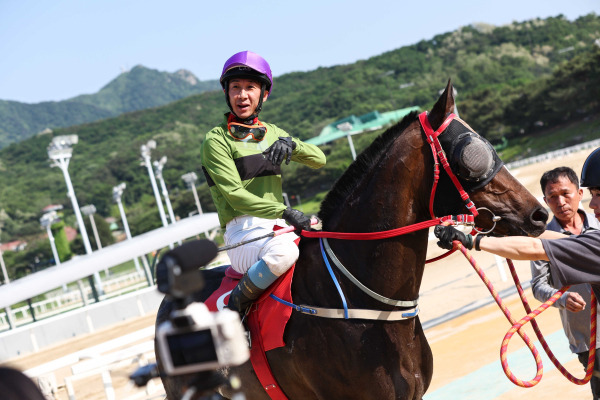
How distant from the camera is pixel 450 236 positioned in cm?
290

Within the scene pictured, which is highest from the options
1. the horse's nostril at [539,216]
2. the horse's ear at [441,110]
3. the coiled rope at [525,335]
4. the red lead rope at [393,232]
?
the horse's ear at [441,110]

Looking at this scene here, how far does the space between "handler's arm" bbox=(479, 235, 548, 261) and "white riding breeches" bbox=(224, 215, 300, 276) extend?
1056 mm

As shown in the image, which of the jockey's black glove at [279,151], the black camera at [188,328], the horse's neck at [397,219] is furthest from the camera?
the jockey's black glove at [279,151]

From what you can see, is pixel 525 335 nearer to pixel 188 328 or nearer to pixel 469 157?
pixel 469 157

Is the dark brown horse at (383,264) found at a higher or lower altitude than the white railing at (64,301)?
higher

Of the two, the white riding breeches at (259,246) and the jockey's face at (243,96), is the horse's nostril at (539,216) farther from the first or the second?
the jockey's face at (243,96)

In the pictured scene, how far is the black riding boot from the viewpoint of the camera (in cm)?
343

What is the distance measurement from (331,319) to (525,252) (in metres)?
1.06

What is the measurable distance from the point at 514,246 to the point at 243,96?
1.83 m

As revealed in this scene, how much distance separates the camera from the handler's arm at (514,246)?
111 inches

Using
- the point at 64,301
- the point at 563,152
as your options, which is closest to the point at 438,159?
the point at 64,301

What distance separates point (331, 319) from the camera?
3.29 meters

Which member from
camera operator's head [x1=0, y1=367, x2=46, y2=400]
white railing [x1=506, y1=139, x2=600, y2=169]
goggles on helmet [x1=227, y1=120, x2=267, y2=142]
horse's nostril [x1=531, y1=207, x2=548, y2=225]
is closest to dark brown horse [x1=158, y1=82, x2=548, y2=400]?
horse's nostril [x1=531, y1=207, x2=548, y2=225]

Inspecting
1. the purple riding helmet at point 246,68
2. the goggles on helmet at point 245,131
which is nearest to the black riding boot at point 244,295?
the goggles on helmet at point 245,131
